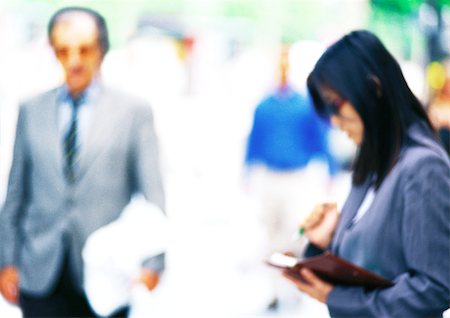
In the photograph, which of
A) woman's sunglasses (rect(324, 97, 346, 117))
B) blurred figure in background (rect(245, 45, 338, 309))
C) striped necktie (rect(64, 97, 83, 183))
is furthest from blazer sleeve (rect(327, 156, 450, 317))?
blurred figure in background (rect(245, 45, 338, 309))

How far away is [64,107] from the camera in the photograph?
297 centimetres

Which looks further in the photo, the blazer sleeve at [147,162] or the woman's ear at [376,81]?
the blazer sleeve at [147,162]

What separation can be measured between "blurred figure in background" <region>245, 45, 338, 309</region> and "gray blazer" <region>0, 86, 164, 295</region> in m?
2.23

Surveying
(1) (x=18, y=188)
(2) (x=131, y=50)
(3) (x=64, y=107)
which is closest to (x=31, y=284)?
(1) (x=18, y=188)

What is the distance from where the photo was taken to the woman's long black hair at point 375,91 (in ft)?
5.89

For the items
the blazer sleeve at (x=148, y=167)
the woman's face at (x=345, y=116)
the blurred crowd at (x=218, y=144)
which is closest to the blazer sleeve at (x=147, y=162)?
the blazer sleeve at (x=148, y=167)

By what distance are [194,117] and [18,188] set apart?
19.6 feet

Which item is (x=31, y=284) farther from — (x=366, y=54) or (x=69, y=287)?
(x=366, y=54)

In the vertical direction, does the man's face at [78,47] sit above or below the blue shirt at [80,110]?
above

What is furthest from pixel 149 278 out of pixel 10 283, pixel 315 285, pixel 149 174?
pixel 315 285

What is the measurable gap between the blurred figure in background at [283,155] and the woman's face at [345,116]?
10.4 feet

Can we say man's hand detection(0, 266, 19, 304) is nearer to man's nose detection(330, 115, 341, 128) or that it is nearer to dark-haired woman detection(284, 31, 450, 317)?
dark-haired woman detection(284, 31, 450, 317)

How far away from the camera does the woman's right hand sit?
6.91ft

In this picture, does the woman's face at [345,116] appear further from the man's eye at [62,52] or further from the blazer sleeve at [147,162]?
the man's eye at [62,52]
